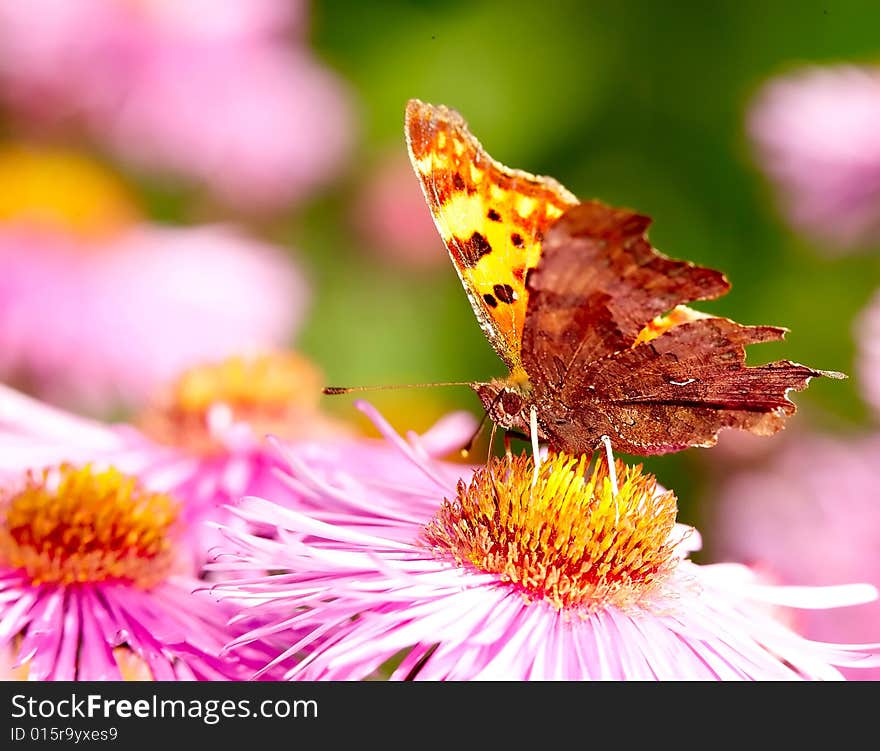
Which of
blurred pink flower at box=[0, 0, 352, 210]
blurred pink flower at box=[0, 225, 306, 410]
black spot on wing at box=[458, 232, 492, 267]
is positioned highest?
blurred pink flower at box=[0, 0, 352, 210]

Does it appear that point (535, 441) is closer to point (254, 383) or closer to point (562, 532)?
point (562, 532)

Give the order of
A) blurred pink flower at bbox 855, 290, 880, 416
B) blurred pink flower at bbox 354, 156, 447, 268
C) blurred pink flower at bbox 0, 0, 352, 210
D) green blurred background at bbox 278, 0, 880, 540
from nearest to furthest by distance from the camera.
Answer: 1. blurred pink flower at bbox 855, 290, 880, 416
2. blurred pink flower at bbox 0, 0, 352, 210
3. green blurred background at bbox 278, 0, 880, 540
4. blurred pink flower at bbox 354, 156, 447, 268

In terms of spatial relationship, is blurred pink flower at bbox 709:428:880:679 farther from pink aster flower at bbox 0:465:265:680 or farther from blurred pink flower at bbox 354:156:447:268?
blurred pink flower at bbox 354:156:447:268

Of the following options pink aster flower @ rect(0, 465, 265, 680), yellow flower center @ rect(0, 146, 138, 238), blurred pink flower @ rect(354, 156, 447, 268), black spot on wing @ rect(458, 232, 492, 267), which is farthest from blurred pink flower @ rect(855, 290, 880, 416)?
yellow flower center @ rect(0, 146, 138, 238)

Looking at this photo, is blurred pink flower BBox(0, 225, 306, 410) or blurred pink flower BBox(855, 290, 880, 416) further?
blurred pink flower BBox(0, 225, 306, 410)

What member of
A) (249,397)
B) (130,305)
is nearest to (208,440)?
(249,397)

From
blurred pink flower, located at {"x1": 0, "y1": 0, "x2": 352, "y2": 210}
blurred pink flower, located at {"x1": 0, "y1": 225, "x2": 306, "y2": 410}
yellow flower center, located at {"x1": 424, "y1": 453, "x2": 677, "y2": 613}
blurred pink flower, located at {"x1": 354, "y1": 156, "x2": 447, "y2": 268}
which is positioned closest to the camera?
yellow flower center, located at {"x1": 424, "y1": 453, "x2": 677, "y2": 613}
